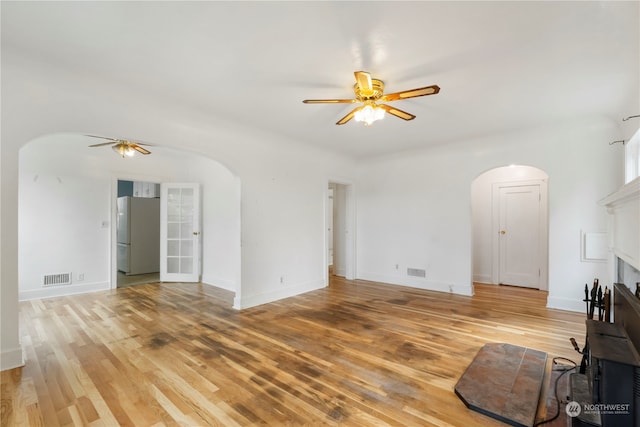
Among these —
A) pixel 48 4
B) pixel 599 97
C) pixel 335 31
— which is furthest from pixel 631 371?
pixel 48 4

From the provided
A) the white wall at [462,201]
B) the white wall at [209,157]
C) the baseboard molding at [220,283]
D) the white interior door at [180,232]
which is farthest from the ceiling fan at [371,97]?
the white interior door at [180,232]

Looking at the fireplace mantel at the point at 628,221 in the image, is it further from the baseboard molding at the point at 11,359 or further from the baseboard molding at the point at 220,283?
the baseboard molding at the point at 220,283

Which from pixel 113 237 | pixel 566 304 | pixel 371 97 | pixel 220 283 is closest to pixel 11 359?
pixel 220 283

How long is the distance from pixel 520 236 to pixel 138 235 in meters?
8.42

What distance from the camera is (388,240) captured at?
19.3 feet

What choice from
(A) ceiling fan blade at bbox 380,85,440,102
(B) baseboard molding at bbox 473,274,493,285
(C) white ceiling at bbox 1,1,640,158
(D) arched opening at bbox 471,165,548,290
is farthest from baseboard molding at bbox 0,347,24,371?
(B) baseboard molding at bbox 473,274,493,285

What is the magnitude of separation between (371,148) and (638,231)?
397 centimetres

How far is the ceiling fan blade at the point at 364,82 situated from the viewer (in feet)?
7.38

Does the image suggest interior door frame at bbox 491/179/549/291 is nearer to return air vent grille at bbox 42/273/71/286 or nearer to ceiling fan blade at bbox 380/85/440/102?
ceiling fan blade at bbox 380/85/440/102

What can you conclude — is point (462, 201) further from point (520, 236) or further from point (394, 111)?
point (394, 111)

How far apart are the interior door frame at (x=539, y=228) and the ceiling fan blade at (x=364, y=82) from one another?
15.0ft

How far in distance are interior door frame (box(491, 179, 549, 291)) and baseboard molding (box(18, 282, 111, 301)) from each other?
25.1ft

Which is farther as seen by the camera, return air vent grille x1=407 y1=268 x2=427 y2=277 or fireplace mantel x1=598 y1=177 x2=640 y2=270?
return air vent grille x1=407 y1=268 x2=427 y2=277

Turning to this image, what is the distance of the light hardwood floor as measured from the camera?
1.92 m
